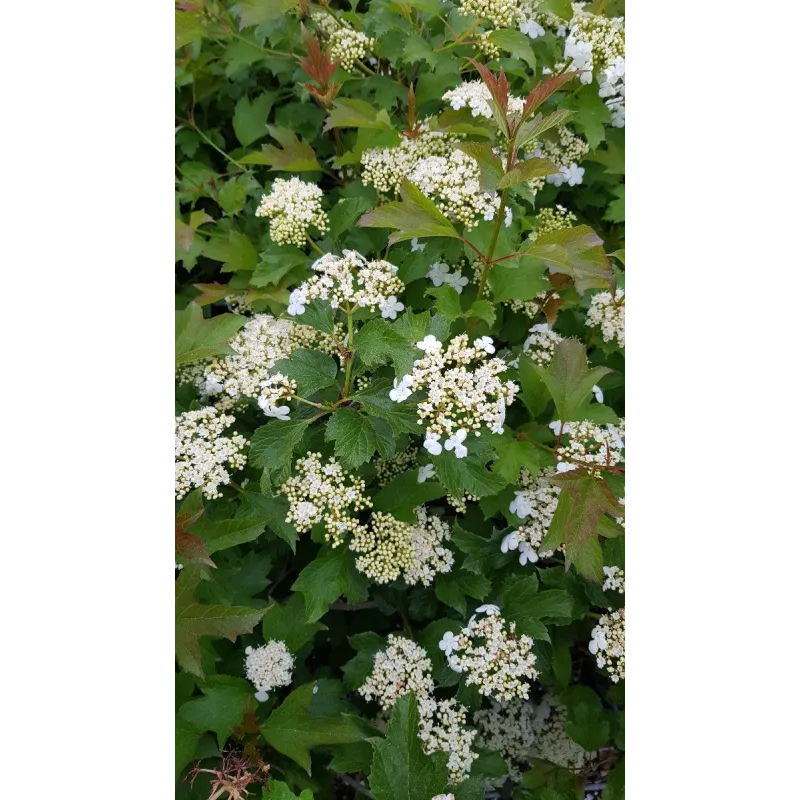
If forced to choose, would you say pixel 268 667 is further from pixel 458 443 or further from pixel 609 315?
pixel 609 315

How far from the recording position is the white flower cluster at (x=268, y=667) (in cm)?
154

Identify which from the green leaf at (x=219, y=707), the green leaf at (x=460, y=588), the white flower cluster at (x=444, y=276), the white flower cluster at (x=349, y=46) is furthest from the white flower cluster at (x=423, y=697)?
the white flower cluster at (x=349, y=46)

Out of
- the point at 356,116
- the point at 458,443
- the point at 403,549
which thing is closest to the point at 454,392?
the point at 458,443

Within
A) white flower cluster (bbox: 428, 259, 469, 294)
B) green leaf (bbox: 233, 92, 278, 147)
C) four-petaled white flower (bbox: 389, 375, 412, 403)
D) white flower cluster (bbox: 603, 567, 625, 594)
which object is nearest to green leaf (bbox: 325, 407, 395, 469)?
four-petaled white flower (bbox: 389, 375, 412, 403)

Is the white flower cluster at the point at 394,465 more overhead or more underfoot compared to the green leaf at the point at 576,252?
more underfoot

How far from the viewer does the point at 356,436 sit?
51.5 inches

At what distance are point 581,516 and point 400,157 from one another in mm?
893

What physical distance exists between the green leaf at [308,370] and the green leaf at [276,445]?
2.7 inches

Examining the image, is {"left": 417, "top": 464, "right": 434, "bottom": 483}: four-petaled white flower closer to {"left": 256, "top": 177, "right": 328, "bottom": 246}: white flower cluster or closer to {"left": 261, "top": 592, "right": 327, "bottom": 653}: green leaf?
{"left": 261, "top": 592, "right": 327, "bottom": 653}: green leaf

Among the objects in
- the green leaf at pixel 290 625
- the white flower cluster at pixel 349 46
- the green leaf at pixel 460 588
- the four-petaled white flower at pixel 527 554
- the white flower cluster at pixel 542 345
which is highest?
the white flower cluster at pixel 349 46

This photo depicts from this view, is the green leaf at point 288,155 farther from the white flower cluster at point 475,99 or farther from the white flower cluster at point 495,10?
the white flower cluster at point 495,10

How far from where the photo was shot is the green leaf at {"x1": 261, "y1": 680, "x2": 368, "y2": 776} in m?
1.48
